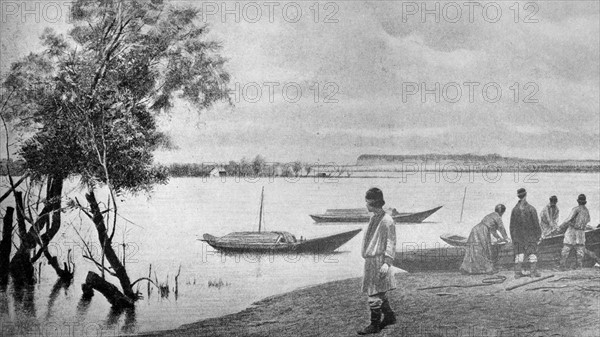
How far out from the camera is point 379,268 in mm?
5699

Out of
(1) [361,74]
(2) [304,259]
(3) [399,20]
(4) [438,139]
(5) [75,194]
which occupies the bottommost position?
(2) [304,259]

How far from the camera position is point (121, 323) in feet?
18.3

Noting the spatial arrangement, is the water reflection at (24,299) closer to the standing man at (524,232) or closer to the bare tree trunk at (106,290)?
the bare tree trunk at (106,290)

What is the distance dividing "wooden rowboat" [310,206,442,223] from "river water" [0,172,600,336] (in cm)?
5

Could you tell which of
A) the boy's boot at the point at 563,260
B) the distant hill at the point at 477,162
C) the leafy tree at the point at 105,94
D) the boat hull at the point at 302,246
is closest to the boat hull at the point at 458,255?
the boy's boot at the point at 563,260

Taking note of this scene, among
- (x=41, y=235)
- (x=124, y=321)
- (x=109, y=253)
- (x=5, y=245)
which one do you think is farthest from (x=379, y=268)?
(x=5, y=245)

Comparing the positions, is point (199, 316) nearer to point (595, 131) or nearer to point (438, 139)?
point (438, 139)

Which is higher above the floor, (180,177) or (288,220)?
(180,177)

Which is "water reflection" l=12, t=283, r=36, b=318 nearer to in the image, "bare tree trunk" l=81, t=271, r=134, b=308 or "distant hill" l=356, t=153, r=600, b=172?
"bare tree trunk" l=81, t=271, r=134, b=308

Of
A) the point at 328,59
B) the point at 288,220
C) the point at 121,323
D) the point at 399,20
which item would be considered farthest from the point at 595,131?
the point at 121,323

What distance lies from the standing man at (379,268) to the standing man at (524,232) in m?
1.19

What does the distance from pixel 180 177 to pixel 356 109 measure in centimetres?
164

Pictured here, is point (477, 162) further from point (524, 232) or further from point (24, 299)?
point (24, 299)

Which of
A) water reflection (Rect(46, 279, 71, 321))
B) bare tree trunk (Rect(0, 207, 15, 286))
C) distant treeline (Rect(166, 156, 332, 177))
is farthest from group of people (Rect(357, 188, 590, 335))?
bare tree trunk (Rect(0, 207, 15, 286))
